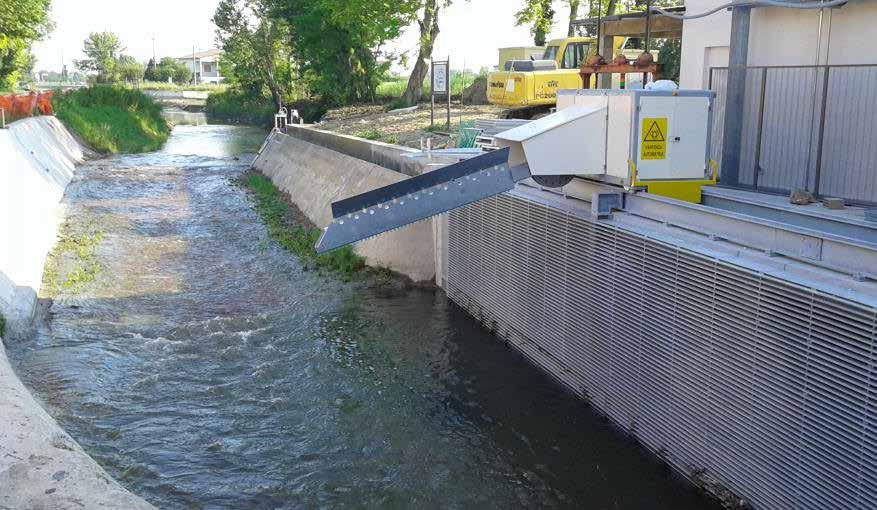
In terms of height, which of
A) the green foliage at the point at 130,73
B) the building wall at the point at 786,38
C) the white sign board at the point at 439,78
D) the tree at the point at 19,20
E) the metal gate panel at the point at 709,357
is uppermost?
the tree at the point at 19,20

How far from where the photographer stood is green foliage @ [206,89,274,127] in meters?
71.7

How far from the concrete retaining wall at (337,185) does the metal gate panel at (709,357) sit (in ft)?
16.5

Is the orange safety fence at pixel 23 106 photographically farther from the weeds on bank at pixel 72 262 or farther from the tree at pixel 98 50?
the tree at pixel 98 50

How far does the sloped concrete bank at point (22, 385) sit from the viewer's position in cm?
635

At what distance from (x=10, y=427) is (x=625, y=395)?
5833 mm

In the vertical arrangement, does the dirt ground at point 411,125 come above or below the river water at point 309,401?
above

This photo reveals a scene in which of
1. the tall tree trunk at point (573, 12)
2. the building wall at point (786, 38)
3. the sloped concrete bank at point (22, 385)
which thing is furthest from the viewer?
the tall tree trunk at point (573, 12)

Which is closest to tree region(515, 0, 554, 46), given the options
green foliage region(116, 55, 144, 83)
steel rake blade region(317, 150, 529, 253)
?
steel rake blade region(317, 150, 529, 253)

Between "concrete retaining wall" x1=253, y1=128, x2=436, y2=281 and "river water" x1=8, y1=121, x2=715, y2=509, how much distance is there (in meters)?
0.95

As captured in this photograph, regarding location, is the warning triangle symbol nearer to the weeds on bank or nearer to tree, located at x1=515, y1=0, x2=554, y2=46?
the weeds on bank

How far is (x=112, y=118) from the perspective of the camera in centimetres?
4922

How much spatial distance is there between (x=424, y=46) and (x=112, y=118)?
2203 cm

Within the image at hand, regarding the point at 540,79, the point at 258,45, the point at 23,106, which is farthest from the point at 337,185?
the point at 258,45

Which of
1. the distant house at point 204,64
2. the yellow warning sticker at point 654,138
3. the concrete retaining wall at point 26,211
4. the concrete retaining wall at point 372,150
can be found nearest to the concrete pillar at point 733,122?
the yellow warning sticker at point 654,138
